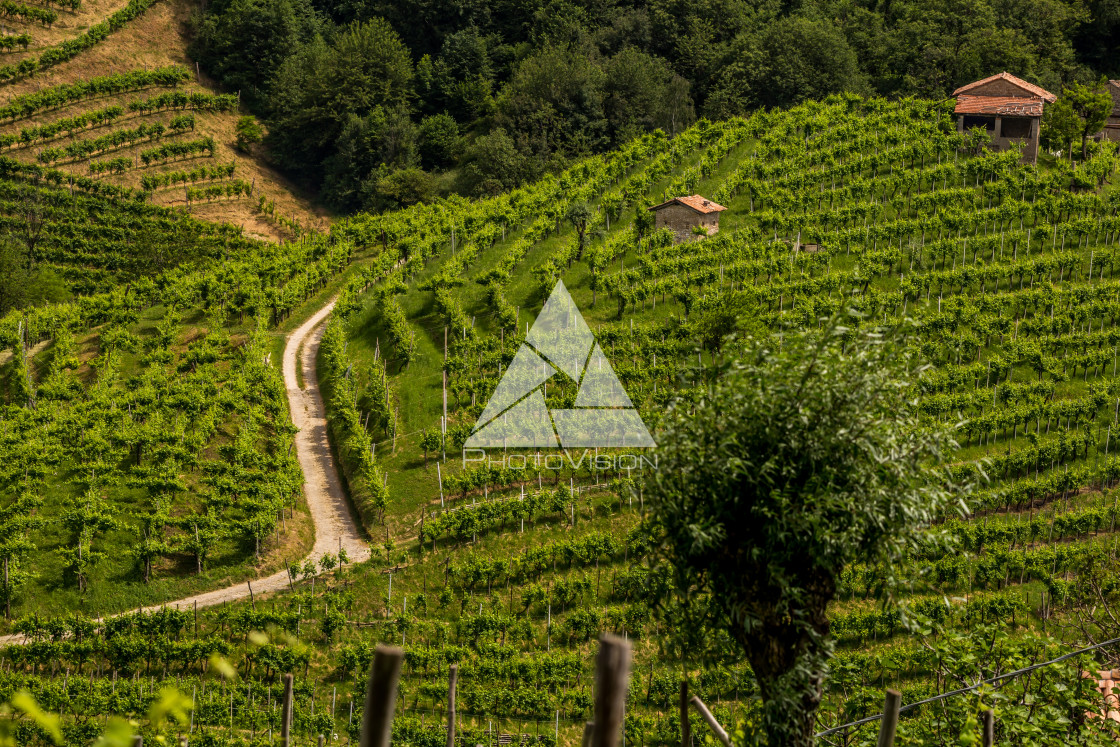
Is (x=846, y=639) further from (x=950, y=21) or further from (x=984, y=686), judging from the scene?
(x=950, y=21)

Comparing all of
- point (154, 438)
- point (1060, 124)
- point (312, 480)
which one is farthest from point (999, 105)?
point (154, 438)

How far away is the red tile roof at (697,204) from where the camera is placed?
141 feet

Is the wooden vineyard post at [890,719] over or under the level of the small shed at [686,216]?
under

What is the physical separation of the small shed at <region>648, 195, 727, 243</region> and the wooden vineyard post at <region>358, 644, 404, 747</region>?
130 feet

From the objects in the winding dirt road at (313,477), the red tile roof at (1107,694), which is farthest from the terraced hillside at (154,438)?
the red tile roof at (1107,694)

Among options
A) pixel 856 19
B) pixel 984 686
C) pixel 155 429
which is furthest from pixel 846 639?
pixel 856 19

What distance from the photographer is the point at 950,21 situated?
63.2m

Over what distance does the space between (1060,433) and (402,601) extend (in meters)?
20.3

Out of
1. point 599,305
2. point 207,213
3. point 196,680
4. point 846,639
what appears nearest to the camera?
point 196,680

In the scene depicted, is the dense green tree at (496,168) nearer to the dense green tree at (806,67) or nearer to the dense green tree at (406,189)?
the dense green tree at (406,189)

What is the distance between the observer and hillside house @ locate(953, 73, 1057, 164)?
48.9m

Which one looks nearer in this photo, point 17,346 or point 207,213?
point 17,346

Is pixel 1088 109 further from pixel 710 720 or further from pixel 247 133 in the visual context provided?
pixel 710 720

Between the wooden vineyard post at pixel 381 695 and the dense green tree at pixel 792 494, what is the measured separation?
5.26 meters
